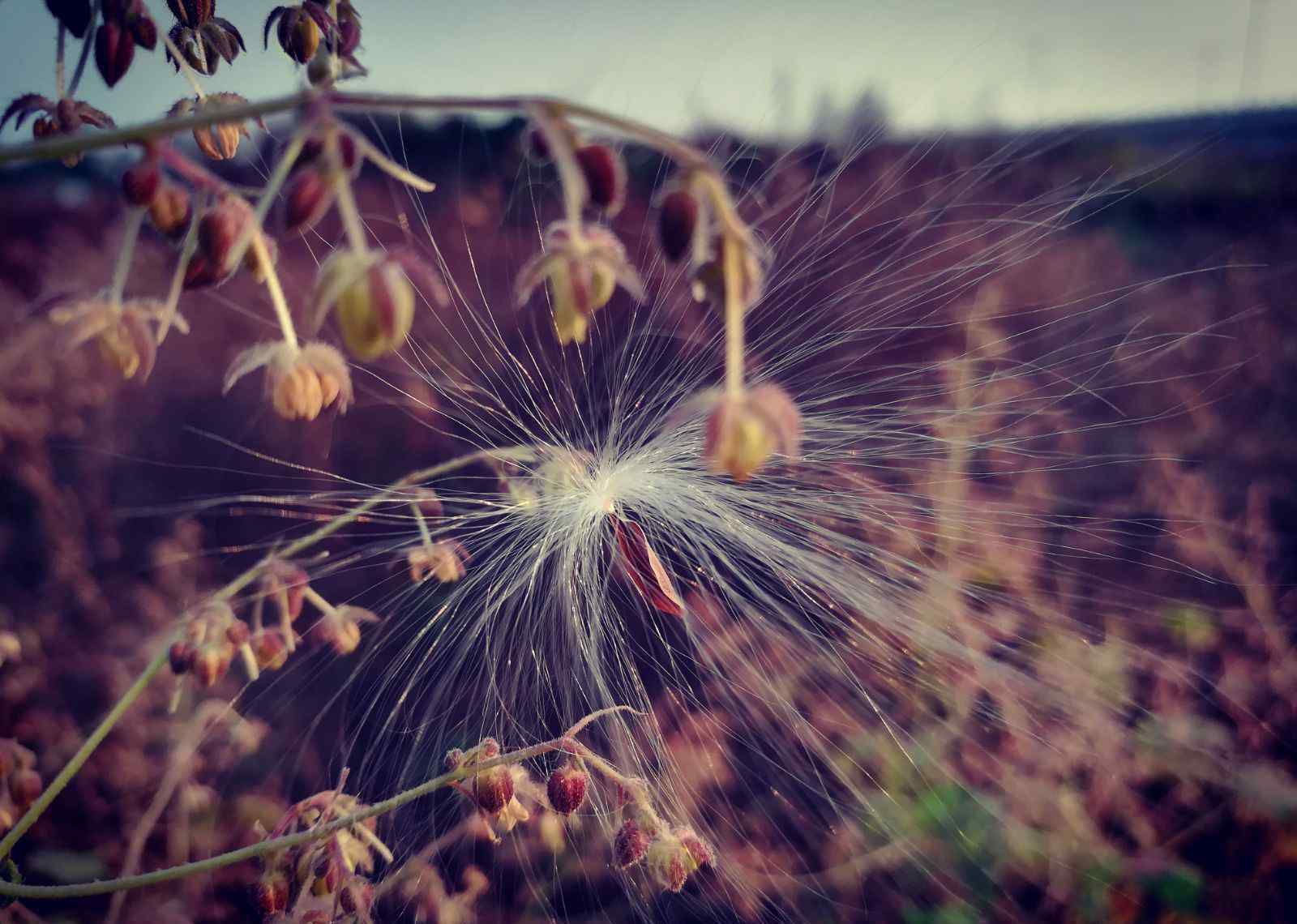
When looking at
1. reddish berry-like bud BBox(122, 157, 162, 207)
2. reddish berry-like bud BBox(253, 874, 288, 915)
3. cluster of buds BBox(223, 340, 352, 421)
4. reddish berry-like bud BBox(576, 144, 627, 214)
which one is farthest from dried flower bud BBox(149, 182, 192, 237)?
reddish berry-like bud BBox(253, 874, 288, 915)

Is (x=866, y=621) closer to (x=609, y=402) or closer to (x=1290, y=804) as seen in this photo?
(x=609, y=402)

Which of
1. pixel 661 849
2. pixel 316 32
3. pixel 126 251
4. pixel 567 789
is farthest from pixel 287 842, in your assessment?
pixel 316 32

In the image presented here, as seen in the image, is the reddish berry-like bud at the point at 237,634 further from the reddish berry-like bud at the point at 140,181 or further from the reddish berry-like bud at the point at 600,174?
the reddish berry-like bud at the point at 600,174

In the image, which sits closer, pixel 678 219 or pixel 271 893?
pixel 678 219

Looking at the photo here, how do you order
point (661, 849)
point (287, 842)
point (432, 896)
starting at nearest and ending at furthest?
point (287, 842) < point (661, 849) < point (432, 896)

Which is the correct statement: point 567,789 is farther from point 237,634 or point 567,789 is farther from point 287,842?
point 237,634

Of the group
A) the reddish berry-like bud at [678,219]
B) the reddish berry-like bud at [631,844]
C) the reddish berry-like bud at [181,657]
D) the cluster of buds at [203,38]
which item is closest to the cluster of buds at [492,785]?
the reddish berry-like bud at [631,844]

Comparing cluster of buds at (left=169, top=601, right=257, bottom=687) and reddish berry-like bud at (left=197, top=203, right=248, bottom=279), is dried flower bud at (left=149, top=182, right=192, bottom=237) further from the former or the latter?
cluster of buds at (left=169, top=601, right=257, bottom=687)
